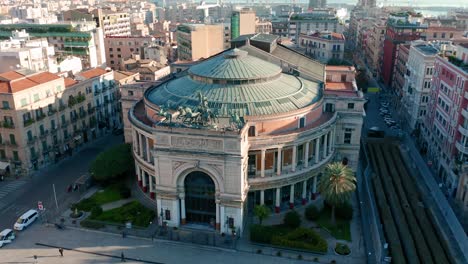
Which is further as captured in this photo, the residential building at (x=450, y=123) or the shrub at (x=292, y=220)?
the residential building at (x=450, y=123)

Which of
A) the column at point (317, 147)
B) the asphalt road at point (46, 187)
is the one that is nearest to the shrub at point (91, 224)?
the asphalt road at point (46, 187)

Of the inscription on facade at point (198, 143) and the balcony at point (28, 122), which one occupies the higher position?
the inscription on facade at point (198, 143)

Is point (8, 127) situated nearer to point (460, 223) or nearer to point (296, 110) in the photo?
point (296, 110)

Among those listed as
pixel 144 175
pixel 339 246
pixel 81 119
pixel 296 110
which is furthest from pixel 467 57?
pixel 81 119

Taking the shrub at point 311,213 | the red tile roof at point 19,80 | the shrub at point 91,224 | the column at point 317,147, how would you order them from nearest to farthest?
the shrub at point 91,224
the shrub at point 311,213
the column at point 317,147
the red tile roof at point 19,80

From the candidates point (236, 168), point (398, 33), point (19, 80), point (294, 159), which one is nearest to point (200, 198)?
point (236, 168)

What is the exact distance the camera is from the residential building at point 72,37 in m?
164

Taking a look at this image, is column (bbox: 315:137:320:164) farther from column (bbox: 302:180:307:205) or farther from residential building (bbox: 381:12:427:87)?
residential building (bbox: 381:12:427:87)

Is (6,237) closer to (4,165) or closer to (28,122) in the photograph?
(4,165)

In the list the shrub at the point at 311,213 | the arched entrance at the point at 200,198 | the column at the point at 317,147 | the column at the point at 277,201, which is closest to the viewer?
the arched entrance at the point at 200,198

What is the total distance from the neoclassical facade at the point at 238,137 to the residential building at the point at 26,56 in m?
46.6

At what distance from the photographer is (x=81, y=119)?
113 meters

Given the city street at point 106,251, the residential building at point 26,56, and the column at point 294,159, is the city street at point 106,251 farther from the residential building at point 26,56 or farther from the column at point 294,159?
the residential building at point 26,56

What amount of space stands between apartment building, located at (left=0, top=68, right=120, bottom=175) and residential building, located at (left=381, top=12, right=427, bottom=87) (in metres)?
111
